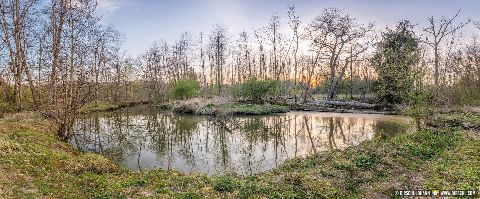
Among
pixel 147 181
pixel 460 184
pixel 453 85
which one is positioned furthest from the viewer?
pixel 453 85

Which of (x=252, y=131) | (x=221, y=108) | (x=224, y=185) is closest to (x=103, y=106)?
(x=221, y=108)

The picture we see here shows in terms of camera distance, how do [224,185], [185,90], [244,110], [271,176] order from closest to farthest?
[224,185] < [271,176] < [244,110] < [185,90]

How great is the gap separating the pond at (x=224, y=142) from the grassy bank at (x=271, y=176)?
223cm

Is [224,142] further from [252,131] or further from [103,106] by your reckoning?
[103,106]

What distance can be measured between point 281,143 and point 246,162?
4590 millimetres

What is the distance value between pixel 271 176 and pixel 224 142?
8287mm

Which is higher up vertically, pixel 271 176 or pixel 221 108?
pixel 221 108

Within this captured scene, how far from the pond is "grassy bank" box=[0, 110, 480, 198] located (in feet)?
7.31

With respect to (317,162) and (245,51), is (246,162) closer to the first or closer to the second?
(317,162)

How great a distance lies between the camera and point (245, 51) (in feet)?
191

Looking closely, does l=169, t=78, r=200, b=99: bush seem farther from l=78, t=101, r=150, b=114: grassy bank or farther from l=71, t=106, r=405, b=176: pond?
l=71, t=106, r=405, b=176: pond

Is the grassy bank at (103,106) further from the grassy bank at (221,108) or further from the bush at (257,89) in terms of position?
the bush at (257,89)

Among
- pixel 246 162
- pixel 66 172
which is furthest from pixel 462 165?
pixel 66 172

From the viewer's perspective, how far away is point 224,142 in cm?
1833
